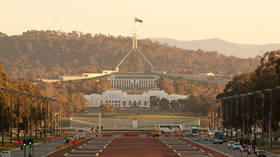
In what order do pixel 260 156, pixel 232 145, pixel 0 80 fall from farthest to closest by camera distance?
pixel 0 80
pixel 232 145
pixel 260 156

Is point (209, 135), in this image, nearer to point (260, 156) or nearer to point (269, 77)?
point (269, 77)

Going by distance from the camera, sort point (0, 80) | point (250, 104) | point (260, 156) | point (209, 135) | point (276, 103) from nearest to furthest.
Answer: point (260, 156) → point (276, 103) → point (0, 80) → point (250, 104) → point (209, 135)

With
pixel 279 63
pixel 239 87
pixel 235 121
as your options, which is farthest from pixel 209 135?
pixel 279 63

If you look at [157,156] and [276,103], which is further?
[276,103]

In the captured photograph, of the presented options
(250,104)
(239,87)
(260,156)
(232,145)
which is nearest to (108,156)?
(260,156)

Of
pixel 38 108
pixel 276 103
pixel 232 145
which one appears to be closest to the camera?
pixel 232 145

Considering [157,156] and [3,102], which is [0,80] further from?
[157,156]

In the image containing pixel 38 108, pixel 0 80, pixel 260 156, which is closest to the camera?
pixel 260 156

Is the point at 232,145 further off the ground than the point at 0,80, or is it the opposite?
the point at 0,80

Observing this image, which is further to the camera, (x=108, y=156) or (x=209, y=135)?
(x=209, y=135)
